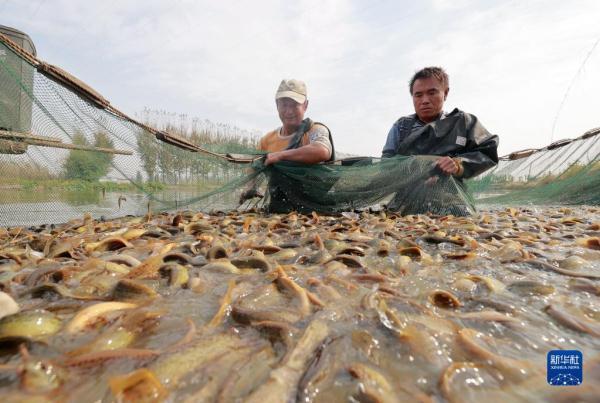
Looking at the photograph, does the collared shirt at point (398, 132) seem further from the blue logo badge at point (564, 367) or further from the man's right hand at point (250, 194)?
the blue logo badge at point (564, 367)

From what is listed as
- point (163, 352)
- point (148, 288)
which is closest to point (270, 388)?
point (163, 352)

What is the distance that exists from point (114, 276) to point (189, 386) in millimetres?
1103

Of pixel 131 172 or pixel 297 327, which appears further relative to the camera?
pixel 131 172

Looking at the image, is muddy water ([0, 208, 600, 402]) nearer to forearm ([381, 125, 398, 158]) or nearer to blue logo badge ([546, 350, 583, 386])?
blue logo badge ([546, 350, 583, 386])

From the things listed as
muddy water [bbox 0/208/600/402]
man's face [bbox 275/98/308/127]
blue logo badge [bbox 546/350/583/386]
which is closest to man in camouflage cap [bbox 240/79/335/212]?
man's face [bbox 275/98/308/127]

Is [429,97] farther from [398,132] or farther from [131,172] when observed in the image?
[131,172]

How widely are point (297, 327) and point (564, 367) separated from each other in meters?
0.91

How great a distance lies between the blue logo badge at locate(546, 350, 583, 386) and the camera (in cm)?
111

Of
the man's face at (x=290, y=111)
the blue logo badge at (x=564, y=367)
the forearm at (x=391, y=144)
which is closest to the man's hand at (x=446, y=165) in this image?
the forearm at (x=391, y=144)

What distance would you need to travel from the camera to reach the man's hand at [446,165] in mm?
5219

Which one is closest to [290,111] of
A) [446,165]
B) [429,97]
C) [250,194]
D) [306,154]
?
[306,154]

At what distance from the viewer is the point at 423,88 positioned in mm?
6094

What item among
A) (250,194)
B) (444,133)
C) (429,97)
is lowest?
(250,194)

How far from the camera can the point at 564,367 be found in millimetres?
1165
